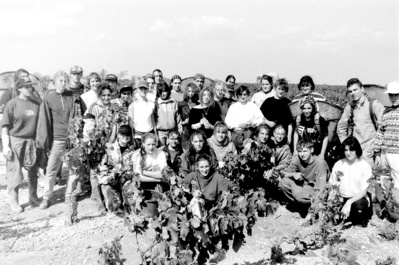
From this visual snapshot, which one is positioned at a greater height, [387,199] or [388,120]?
[388,120]

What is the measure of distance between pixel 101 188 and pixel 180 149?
1220mm

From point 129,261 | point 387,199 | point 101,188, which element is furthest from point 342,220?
point 101,188

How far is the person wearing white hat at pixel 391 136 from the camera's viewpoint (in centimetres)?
525

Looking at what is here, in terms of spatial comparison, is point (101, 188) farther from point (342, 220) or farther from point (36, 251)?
point (342, 220)

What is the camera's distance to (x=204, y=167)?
450 cm

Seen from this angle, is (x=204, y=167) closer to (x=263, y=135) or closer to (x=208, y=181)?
(x=208, y=181)

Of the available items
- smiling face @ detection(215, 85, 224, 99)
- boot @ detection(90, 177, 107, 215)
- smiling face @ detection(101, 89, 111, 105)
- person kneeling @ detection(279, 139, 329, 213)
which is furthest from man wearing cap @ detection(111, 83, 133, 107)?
person kneeling @ detection(279, 139, 329, 213)

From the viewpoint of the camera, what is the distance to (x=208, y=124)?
250 inches

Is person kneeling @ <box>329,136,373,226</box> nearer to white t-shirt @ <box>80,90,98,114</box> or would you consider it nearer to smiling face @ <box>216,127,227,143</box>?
smiling face @ <box>216,127,227,143</box>

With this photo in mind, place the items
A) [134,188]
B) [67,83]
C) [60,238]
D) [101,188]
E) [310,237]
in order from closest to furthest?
[134,188] → [310,237] → [60,238] → [101,188] → [67,83]

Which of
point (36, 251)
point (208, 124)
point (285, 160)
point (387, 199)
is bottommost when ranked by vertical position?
point (36, 251)

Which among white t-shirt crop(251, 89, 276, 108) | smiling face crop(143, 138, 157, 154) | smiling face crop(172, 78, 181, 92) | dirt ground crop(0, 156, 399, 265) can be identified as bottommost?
dirt ground crop(0, 156, 399, 265)

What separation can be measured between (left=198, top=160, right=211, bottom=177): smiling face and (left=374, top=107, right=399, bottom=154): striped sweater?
7.97 feet

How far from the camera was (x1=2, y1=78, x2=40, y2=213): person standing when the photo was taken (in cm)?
604
